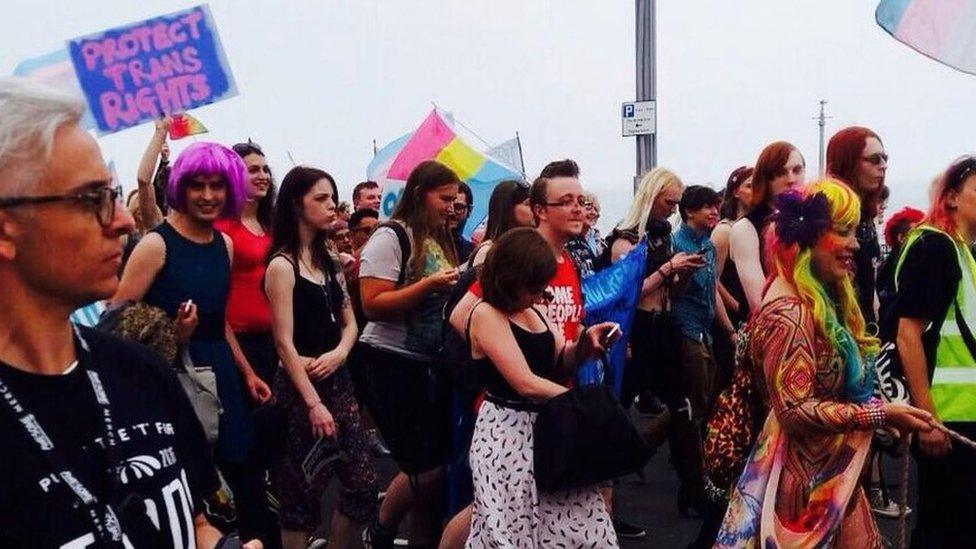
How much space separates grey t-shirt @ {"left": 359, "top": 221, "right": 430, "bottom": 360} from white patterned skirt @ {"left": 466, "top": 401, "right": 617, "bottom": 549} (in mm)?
1037

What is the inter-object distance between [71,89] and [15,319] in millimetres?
349

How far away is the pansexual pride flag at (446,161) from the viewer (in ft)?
33.5

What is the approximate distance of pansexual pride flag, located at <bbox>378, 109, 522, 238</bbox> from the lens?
1022 centimetres

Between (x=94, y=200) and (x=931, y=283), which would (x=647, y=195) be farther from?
(x=94, y=200)

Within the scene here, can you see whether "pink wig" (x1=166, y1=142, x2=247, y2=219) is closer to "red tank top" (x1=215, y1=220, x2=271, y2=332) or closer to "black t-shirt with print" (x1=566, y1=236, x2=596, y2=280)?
"red tank top" (x1=215, y1=220, x2=271, y2=332)

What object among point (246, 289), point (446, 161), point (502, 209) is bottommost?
point (446, 161)

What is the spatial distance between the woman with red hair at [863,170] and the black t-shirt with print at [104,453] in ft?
11.9

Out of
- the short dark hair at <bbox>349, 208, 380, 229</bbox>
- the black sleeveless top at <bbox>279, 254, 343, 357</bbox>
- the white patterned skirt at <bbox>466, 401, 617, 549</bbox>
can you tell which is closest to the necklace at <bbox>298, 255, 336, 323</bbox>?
the black sleeveless top at <bbox>279, 254, 343, 357</bbox>

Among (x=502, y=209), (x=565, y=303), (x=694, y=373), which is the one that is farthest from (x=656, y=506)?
(x=565, y=303)

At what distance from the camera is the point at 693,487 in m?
6.02

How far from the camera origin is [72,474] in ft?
5.38

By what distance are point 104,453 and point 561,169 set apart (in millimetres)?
3965

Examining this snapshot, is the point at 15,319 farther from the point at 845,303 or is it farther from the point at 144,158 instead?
the point at 144,158

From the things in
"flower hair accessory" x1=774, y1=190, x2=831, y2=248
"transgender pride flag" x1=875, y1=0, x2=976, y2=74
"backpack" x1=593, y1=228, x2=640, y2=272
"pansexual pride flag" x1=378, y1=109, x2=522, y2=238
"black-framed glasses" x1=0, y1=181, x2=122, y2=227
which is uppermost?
"black-framed glasses" x1=0, y1=181, x2=122, y2=227
